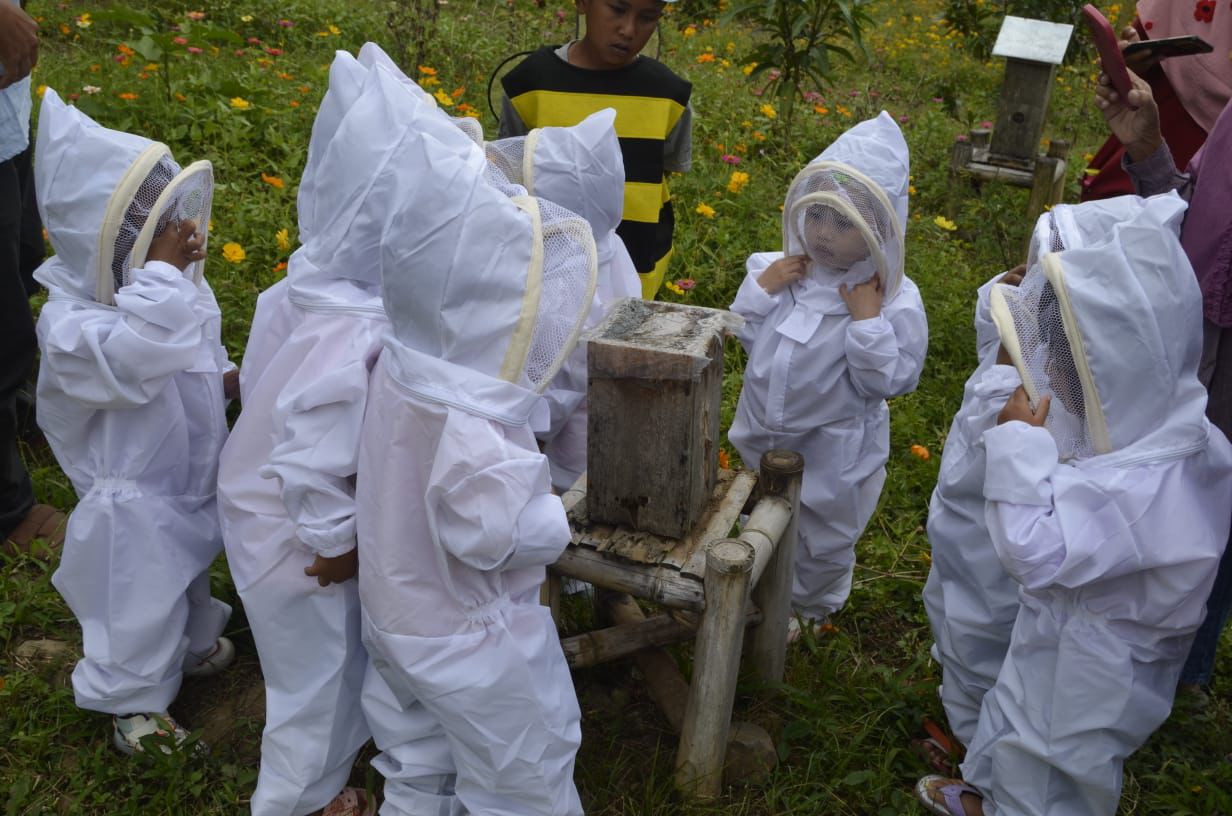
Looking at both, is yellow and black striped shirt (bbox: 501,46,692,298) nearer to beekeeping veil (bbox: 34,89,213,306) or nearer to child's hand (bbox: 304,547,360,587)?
beekeeping veil (bbox: 34,89,213,306)

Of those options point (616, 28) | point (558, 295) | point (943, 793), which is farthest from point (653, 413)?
point (616, 28)

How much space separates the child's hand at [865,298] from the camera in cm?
276

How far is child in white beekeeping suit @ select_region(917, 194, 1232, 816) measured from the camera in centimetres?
204

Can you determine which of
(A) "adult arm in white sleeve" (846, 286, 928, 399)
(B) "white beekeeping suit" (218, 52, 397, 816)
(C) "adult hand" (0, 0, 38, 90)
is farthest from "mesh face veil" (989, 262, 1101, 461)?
(C) "adult hand" (0, 0, 38, 90)

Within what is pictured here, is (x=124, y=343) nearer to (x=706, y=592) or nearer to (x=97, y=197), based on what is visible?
(x=97, y=197)

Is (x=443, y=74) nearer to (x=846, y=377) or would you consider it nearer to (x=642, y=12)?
(x=642, y=12)

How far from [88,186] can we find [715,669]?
183 cm

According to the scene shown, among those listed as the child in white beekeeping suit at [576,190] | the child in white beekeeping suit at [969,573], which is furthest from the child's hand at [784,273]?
the child in white beekeeping suit at [969,573]

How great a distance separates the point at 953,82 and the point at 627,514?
687cm

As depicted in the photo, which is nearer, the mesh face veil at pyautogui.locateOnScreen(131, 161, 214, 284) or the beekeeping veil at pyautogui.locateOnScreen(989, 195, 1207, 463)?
the beekeeping veil at pyautogui.locateOnScreen(989, 195, 1207, 463)

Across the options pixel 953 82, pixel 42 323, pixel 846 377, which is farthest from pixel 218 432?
pixel 953 82

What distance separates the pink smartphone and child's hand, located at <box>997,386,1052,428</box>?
95cm

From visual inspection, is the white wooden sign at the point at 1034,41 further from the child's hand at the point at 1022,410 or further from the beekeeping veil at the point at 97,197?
the beekeeping veil at the point at 97,197

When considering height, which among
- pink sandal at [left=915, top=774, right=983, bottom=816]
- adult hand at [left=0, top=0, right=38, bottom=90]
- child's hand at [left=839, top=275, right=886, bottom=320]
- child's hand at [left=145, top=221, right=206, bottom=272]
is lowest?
pink sandal at [left=915, top=774, right=983, bottom=816]
